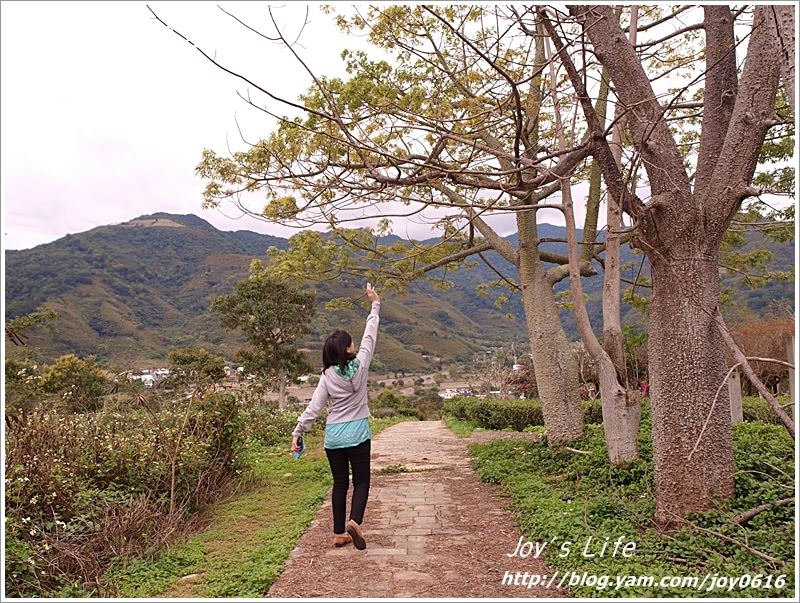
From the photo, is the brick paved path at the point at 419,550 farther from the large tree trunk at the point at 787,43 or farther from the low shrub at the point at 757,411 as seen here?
the low shrub at the point at 757,411

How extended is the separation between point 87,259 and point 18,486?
59502 mm

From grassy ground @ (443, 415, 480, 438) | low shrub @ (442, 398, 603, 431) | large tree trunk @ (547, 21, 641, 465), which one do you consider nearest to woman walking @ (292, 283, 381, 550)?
large tree trunk @ (547, 21, 641, 465)

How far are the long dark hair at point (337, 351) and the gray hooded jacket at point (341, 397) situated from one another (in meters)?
0.07

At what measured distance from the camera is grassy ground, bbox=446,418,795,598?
3.48 meters

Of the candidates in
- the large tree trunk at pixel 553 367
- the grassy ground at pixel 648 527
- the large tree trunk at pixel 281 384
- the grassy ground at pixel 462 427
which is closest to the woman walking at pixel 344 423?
the grassy ground at pixel 648 527

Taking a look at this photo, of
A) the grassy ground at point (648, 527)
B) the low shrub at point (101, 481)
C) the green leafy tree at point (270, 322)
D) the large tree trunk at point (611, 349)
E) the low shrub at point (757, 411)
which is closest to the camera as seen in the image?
the grassy ground at point (648, 527)

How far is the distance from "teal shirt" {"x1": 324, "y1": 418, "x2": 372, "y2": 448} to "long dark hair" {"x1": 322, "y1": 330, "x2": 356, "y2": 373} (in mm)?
418

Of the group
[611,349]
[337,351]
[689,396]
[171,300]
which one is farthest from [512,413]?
[171,300]

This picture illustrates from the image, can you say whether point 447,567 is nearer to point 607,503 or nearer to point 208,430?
point 607,503

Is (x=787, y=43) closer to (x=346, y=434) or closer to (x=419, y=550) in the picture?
(x=346, y=434)

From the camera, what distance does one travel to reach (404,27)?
7285 millimetres

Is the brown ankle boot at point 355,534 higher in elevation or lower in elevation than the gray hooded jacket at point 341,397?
lower

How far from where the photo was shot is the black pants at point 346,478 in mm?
4578

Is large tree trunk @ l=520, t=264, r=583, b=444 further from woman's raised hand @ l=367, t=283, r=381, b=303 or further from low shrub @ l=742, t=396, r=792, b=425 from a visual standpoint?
low shrub @ l=742, t=396, r=792, b=425
